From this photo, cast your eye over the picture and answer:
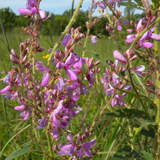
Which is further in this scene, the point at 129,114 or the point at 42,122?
the point at 129,114

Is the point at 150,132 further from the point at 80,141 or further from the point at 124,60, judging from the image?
the point at 124,60

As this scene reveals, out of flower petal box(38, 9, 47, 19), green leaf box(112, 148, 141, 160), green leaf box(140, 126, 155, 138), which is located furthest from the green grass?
flower petal box(38, 9, 47, 19)

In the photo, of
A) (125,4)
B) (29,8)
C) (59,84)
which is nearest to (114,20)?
(125,4)

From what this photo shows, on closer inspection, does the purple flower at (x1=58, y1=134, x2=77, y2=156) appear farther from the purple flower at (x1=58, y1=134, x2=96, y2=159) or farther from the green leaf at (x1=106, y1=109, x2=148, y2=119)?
the green leaf at (x1=106, y1=109, x2=148, y2=119)

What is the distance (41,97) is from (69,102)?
0.10 m

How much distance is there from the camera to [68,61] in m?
0.66

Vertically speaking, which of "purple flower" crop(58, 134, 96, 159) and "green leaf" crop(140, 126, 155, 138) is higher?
Answer: "purple flower" crop(58, 134, 96, 159)

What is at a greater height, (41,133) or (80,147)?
(80,147)

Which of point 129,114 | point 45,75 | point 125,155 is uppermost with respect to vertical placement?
point 45,75

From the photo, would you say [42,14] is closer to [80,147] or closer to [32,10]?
[32,10]

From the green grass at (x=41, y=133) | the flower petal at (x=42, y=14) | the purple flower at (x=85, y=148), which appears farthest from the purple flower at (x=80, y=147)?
the flower petal at (x=42, y=14)

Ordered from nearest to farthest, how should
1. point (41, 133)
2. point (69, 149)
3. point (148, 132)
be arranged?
point (69, 149)
point (148, 132)
point (41, 133)

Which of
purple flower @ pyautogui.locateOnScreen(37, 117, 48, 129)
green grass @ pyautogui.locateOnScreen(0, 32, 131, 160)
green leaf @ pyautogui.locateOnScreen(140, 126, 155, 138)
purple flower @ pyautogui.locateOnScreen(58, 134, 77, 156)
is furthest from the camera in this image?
green grass @ pyautogui.locateOnScreen(0, 32, 131, 160)

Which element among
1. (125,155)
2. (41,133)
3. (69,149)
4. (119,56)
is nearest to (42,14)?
(119,56)
